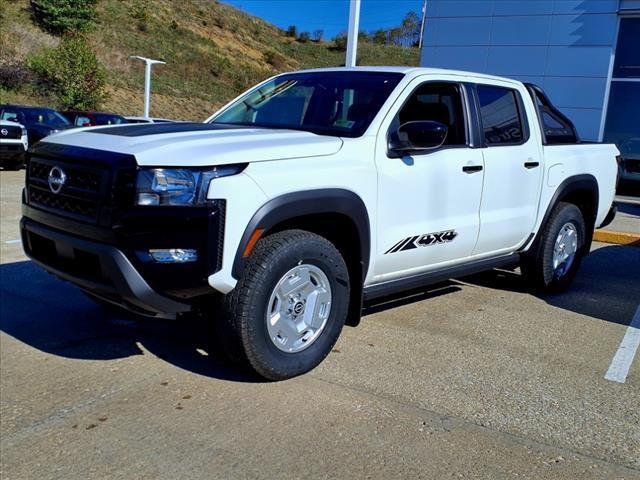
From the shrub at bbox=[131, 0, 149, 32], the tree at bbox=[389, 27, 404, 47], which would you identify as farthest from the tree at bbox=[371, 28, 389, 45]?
the shrub at bbox=[131, 0, 149, 32]

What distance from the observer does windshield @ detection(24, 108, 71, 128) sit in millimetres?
16578

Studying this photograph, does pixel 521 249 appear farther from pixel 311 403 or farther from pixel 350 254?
pixel 311 403

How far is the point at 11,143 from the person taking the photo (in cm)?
1472

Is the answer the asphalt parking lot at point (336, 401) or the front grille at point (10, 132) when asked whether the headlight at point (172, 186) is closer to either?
the asphalt parking lot at point (336, 401)

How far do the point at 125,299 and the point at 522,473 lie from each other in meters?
2.09

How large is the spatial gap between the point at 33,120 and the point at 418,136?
49.6 feet

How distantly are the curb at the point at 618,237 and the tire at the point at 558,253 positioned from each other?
2718 millimetres

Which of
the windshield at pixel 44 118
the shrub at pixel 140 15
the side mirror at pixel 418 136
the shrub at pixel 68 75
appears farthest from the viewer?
the shrub at pixel 140 15

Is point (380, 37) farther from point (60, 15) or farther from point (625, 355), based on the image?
point (625, 355)

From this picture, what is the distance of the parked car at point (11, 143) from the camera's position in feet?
48.1

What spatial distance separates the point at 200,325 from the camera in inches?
186

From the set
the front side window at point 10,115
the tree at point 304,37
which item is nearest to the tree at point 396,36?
the tree at point 304,37

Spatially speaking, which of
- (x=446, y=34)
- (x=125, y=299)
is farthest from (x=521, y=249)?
(x=446, y=34)

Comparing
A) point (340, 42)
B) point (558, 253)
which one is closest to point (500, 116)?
point (558, 253)
